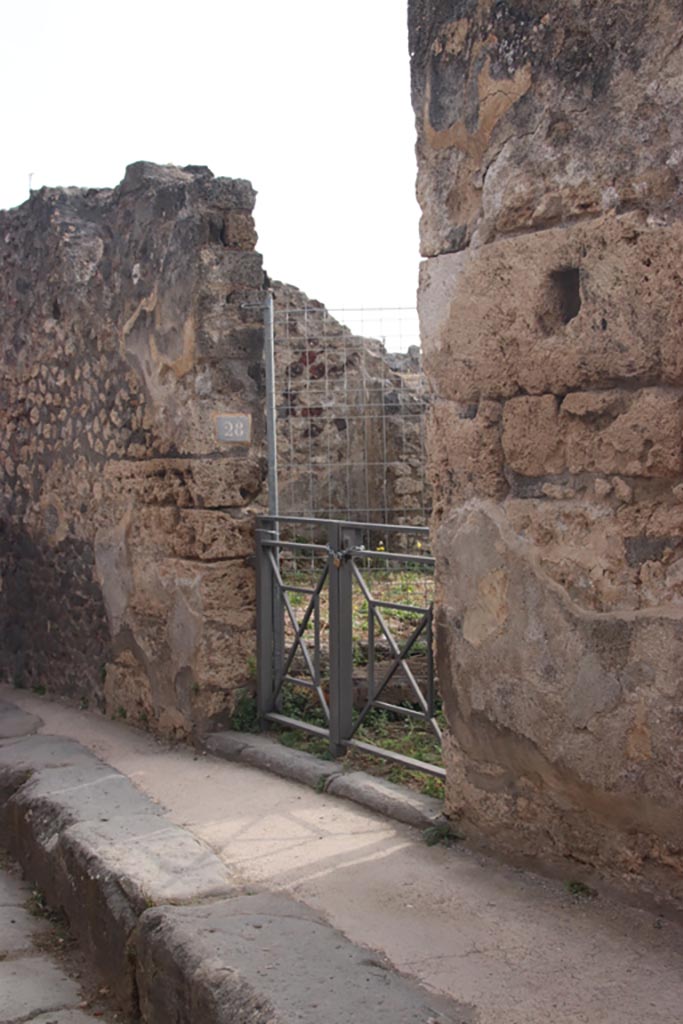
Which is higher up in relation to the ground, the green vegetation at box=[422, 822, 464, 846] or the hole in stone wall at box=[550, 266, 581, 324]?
the hole in stone wall at box=[550, 266, 581, 324]

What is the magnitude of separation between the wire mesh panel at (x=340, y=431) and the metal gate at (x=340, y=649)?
90.9 inches

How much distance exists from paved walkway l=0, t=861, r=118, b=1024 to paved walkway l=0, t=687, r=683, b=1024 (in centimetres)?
60

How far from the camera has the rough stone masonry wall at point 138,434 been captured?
209 inches

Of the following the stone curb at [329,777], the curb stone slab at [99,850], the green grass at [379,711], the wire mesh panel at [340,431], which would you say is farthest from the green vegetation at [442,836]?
the wire mesh panel at [340,431]

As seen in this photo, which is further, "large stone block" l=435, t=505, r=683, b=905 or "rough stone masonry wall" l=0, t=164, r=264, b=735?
"rough stone masonry wall" l=0, t=164, r=264, b=735

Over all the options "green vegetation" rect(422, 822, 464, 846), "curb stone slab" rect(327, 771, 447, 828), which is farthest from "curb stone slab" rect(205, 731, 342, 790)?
"green vegetation" rect(422, 822, 464, 846)

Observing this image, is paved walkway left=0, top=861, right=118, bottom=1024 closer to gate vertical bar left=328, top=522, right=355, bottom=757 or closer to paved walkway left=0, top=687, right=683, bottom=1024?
paved walkway left=0, top=687, right=683, bottom=1024

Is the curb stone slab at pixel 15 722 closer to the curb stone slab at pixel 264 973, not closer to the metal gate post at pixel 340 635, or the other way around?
the metal gate post at pixel 340 635

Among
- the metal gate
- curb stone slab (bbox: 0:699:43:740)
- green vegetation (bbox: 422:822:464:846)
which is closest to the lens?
green vegetation (bbox: 422:822:464:846)

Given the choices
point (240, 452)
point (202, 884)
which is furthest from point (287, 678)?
point (202, 884)

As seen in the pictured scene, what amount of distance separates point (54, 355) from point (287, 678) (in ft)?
8.09

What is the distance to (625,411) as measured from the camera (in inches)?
120

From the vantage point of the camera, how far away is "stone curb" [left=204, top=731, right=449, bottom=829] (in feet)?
13.0

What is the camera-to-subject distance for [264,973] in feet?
9.19
